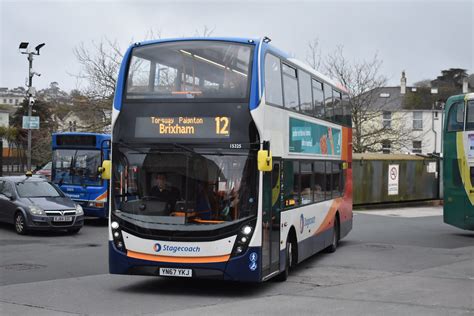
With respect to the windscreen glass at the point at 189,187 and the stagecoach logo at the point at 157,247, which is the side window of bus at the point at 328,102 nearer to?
the windscreen glass at the point at 189,187

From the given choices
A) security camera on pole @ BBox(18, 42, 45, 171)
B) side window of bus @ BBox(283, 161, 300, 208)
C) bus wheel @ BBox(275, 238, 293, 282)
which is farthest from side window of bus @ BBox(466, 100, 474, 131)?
security camera on pole @ BBox(18, 42, 45, 171)

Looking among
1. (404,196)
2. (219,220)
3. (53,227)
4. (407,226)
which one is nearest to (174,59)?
(219,220)

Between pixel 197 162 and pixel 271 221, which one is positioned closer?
pixel 197 162

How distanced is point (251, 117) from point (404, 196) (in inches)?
1045

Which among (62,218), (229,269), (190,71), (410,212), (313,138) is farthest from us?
(410,212)

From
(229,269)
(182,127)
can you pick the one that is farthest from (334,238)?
(182,127)

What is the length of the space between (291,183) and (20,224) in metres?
9.25

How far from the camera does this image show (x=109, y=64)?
36.8 m

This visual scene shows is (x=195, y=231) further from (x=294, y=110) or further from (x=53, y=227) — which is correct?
(x=53, y=227)

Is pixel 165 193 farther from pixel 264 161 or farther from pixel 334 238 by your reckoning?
pixel 334 238

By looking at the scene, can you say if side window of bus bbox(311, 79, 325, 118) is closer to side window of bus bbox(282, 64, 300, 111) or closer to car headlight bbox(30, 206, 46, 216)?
side window of bus bbox(282, 64, 300, 111)

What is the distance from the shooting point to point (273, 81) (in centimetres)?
1101

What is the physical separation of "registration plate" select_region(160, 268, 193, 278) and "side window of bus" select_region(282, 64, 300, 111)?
11.4ft

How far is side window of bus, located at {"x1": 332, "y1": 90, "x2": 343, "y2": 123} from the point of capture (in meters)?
16.2
